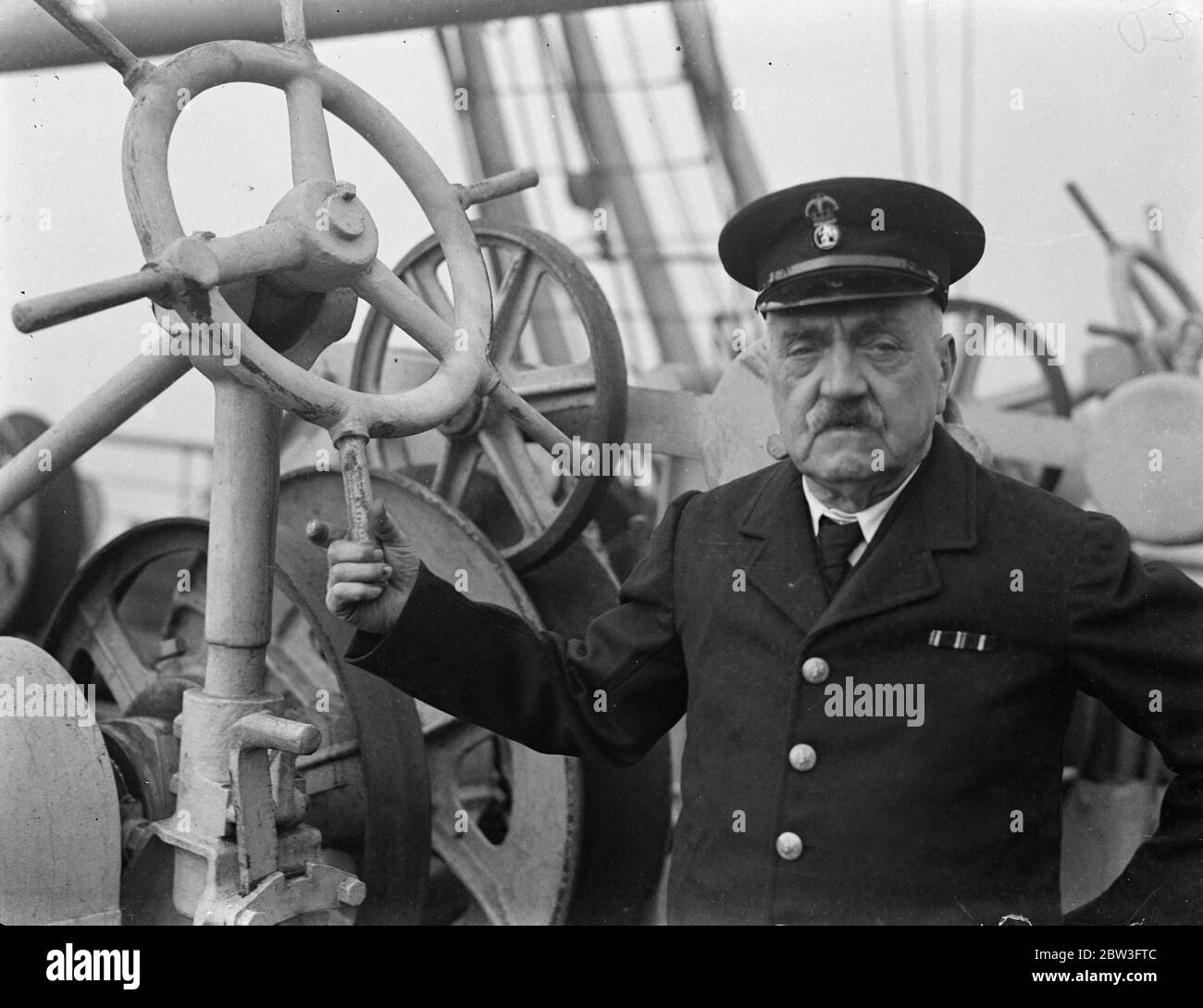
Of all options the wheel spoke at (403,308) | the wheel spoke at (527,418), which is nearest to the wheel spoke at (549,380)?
the wheel spoke at (527,418)

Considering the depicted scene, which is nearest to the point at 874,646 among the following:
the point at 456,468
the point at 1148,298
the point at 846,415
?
the point at 846,415

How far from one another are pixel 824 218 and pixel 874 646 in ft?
→ 1.73

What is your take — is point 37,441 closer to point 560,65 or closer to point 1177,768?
point 560,65

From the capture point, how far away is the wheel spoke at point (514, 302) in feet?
7.39

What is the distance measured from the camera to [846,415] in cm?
150

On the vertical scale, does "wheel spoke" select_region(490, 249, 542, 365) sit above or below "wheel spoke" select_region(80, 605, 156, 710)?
above

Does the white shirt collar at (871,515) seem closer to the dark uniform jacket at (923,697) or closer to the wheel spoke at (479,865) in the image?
the dark uniform jacket at (923,697)

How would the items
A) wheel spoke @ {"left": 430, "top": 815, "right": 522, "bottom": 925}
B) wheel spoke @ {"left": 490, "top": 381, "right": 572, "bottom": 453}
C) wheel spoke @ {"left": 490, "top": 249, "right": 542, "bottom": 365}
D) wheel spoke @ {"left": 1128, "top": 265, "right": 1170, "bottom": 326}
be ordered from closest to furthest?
wheel spoke @ {"left": 490, "top": 381, "right": 572, "bottom": 453}
wheel spoke @ {"left": 430, "top": 815, "right": 522, "bottom": 925}
wheel spoke @ {"left": 490, "top": 249, "right": 542, "bottom": 365}
wheel spoke @ {"left": 1128, "top": 265, "right": 1170, "bottom": 326}

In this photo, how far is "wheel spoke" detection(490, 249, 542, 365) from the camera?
225cm

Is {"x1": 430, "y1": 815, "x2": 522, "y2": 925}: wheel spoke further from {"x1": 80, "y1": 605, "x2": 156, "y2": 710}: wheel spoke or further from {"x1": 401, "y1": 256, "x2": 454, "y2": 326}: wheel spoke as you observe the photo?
{"x1": 401, "y1": 256, "x2": 454, "y2": 326}: wheel spoke

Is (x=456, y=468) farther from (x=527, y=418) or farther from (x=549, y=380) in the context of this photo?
(x=527, y=418)

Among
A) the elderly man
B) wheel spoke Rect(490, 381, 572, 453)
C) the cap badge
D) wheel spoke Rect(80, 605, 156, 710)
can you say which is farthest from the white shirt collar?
wheel spoke Rect(80, 605, 156, 710)

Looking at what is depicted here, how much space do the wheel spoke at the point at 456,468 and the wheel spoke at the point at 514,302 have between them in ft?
0.54

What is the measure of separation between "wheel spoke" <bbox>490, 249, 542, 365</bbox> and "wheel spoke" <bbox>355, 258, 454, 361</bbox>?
59cm
